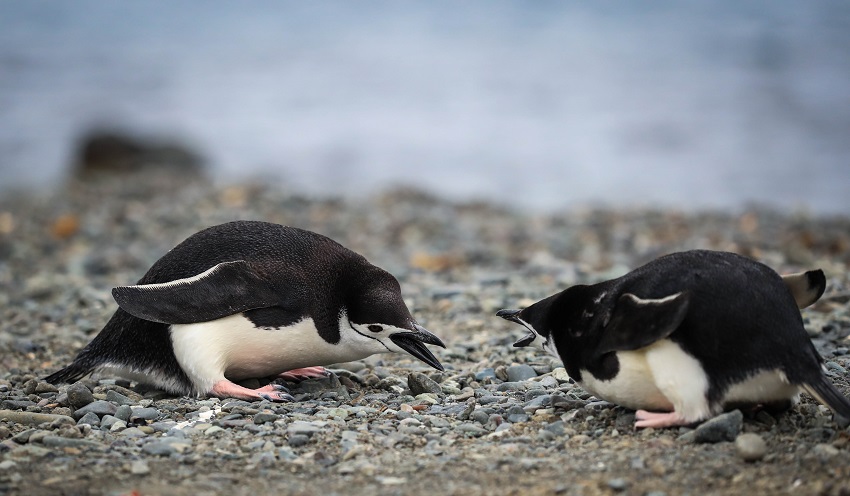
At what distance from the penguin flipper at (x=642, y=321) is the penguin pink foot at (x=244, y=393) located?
54.4 inches

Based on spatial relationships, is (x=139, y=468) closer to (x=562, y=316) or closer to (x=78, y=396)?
(x=78, y=396)

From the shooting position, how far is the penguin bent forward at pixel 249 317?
402 cm

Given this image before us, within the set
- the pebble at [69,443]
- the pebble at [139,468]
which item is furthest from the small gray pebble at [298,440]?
the pebble at [69,443]

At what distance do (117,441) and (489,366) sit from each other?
1887 millimetres

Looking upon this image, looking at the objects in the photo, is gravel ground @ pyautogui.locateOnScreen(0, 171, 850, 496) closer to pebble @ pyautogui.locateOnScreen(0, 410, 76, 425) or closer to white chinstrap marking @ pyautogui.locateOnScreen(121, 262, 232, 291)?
pebble @ pyautogui.locateOnScreen(0, 410, 76, 425)

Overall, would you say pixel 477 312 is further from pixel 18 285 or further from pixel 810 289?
pixel 18 285

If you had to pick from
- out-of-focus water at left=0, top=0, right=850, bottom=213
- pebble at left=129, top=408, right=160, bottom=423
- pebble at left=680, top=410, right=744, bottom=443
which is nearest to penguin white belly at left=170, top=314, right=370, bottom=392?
pebble at left=129, top=408, right=160, bottom=423

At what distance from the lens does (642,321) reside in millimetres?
3205

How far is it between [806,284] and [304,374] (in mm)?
2142

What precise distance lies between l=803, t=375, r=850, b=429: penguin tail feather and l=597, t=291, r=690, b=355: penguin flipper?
0.45m

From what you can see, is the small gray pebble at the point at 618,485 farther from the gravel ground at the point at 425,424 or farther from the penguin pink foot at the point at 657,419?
the penguin pink foot at the point at 657,419

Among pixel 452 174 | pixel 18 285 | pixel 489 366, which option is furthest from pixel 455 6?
pixel 489 366

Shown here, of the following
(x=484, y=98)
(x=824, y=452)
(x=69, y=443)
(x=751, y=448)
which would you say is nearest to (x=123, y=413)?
(x=69, y=443)

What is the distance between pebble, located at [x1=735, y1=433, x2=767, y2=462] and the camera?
3.02 metres
